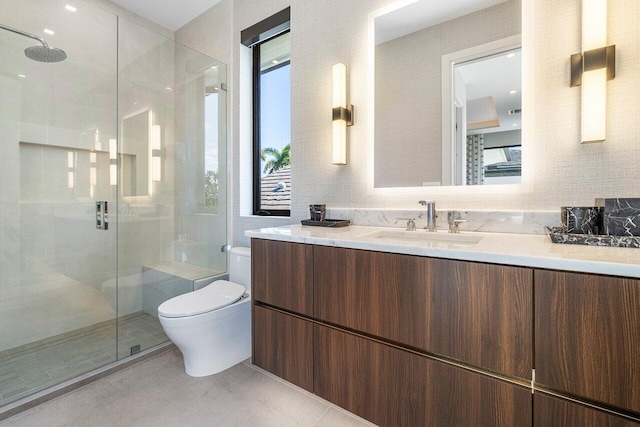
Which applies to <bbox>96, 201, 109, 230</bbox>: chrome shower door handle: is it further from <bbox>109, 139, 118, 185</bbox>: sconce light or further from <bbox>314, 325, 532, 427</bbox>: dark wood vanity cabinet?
<bbox>314, 325, 532, 427</bbox>: dark wood vanity cabinet

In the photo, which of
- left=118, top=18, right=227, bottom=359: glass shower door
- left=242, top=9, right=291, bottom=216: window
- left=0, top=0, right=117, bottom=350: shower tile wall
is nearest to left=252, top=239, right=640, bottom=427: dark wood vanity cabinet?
left=242, top=9, right=291, bottom=216: window

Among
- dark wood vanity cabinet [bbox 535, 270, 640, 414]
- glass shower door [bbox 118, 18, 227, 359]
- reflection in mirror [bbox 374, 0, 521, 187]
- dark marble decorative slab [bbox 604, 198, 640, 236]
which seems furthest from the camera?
glass shower door [bbox 118, 18, 227, 359]

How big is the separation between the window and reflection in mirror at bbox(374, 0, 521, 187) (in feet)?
2.86

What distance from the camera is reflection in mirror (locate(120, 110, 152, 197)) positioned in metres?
2.31

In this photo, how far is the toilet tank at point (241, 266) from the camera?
2250 millimetres

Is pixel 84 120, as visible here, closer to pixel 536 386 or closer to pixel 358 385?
pixel 358 385

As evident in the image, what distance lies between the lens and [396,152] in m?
1.78

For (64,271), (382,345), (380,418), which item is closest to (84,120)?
(64,271)

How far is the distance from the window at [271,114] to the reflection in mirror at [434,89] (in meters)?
0.87

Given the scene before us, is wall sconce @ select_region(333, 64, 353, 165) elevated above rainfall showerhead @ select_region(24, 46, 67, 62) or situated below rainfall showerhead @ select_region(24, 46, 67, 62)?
below

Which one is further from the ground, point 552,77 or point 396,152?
point 552,77

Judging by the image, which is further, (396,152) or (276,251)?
(396,152)

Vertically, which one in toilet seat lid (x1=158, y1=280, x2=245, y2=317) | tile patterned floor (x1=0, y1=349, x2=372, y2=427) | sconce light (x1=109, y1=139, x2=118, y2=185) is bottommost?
tile patterned floor (x1=0, y1=349, x2=372, y2=427)

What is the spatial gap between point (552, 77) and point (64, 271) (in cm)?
323
